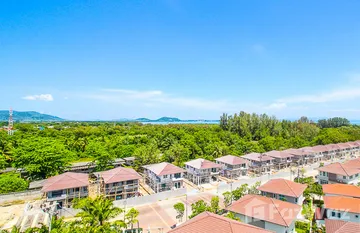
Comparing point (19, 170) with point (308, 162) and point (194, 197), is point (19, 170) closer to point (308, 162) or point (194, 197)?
point (194, 197)

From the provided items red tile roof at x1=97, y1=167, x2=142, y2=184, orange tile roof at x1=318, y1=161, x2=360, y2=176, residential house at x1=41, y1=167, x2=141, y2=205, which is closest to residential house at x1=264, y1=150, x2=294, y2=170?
orange tile roof at x1=318, y1=161, x2=360, y2=176

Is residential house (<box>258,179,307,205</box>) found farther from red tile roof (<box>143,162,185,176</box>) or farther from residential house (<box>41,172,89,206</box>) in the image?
residential house (<box>41,172,89,206</box>)

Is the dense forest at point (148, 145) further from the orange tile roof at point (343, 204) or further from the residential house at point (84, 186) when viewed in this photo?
the orange tile roof at point (343, 204)

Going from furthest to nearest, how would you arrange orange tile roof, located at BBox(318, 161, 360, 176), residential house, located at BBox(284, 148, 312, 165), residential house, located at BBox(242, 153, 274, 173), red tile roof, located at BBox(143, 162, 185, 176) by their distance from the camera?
residential house, located at BBox(284, 148, 312, 165)
residential house, located at BBox(242, 153, 274, 173)
orange tile roof, located at BBox(318, 161, 360, 176)
red tile roof, located at BBox(143, 162, 185, 176)

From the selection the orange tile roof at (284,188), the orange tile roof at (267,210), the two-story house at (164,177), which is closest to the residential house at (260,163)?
the orange tile roof at (284,188)

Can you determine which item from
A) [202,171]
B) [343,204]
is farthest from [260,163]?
[343,204]

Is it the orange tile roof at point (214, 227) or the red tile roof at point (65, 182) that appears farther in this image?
the red tile roof at point (65, 182)
